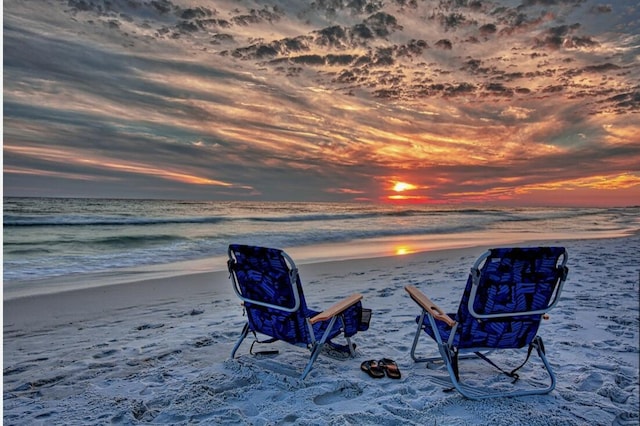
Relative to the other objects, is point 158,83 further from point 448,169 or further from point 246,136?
point 448,169

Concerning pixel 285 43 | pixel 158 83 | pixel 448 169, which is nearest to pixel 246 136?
pixel 158 83

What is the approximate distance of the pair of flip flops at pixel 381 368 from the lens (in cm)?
388

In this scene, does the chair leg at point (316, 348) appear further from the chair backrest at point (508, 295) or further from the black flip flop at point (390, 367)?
the chair backrest at point (508, 295)

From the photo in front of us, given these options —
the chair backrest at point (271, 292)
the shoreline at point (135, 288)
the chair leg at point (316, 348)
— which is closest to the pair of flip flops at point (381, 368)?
the chair leg at point (316, 348)

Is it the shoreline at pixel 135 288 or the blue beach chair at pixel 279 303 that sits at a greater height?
the blue beach chair at pixel 279 303

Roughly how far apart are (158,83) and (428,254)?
1174 cm

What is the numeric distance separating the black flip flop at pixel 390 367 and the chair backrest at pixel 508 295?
76 centimetres

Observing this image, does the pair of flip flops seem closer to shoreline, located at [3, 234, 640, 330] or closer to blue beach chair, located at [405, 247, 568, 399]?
blue beach chair, located at [405, 247, 568, 399]

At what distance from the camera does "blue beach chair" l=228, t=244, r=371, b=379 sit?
146 inches

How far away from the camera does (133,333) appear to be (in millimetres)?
5477

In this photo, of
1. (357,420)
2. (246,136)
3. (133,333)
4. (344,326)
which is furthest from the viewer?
(246,136)

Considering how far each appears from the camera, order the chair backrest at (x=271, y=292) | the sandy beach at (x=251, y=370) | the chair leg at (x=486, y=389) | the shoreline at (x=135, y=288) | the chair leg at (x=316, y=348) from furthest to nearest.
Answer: the shoreline at (x=135, y=288) → the chair leg at (x=316, y=348) → the chair backrest at (x=271, y=292) → the chair leg at (x=486, y=389) → the sandy beach at (x=251, y=370)

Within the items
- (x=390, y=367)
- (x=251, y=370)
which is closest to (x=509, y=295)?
(x=390, y=367)

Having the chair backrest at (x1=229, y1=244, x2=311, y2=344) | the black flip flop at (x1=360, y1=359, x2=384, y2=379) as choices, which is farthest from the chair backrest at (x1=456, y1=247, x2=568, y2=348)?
the chair backrest at (x1=229, y1=244, x2=311, y2=344)
